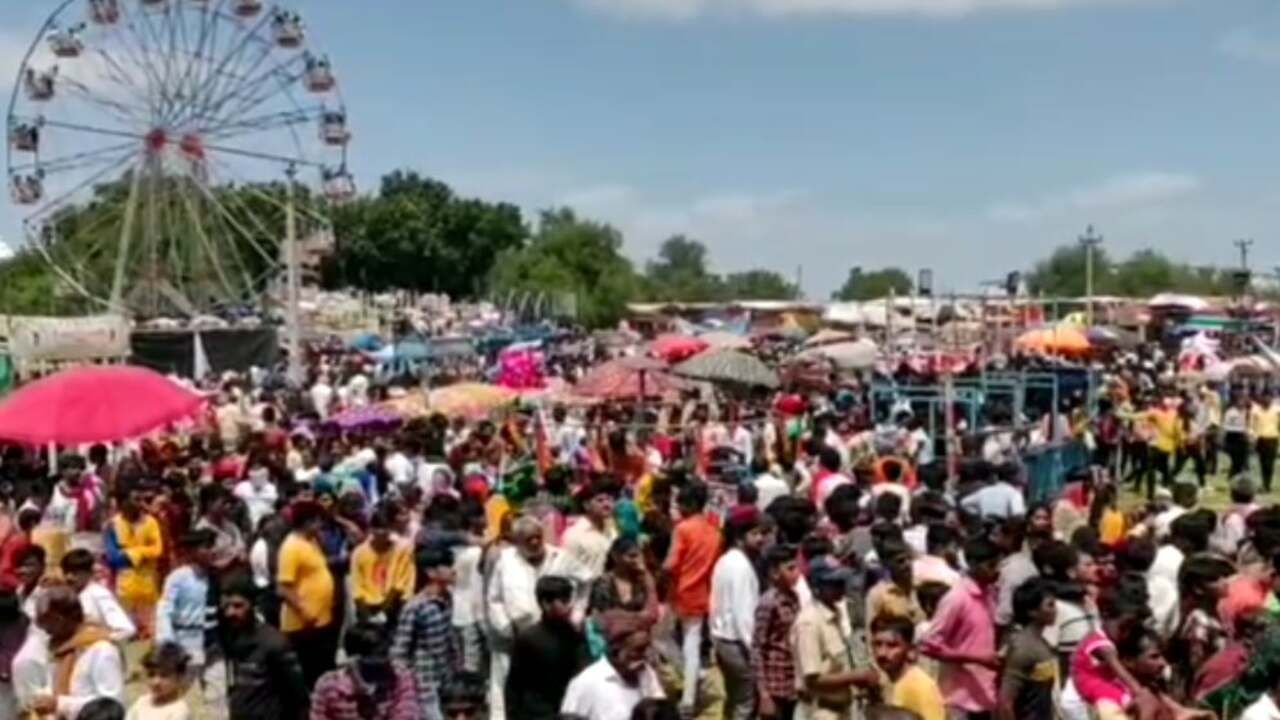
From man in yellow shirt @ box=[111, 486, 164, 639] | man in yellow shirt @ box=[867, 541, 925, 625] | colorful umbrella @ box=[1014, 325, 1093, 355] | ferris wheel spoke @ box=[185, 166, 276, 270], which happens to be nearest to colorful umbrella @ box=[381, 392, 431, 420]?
man in yellow shirt @ box=[111, 486, 164, 639]

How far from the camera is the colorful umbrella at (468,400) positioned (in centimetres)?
2167

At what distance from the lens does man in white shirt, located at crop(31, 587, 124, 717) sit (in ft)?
22.0

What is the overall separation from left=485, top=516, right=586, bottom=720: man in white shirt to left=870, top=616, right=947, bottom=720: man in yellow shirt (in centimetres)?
229

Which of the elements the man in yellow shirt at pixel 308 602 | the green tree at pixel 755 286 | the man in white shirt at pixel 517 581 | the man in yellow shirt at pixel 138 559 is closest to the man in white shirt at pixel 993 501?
the man in white shirt at pixel 517 581

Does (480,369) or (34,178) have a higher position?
(34,178)

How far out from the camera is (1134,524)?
38.1ft

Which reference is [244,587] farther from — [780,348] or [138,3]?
[138,3]

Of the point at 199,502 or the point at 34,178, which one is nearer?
the point at 199,502

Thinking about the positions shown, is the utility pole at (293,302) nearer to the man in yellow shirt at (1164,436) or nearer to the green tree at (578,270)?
the man in yellow shirt at (1164,436)

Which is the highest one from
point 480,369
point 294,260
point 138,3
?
point 138,3

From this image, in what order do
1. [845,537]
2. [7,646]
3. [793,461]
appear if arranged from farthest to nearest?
[793,461] → [845,537] → [7,646]

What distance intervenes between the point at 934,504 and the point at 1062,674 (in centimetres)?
304

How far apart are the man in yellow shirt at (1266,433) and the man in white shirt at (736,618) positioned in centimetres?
1404

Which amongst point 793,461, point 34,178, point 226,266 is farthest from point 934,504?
point 226,266
